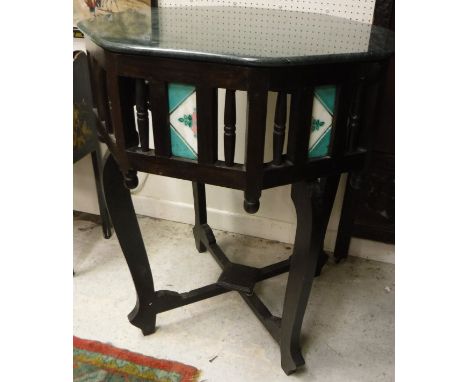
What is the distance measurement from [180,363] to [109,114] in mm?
699

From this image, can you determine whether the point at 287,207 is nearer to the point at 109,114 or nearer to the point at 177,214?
the point at 177,214

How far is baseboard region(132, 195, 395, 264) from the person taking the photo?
153 centimetres

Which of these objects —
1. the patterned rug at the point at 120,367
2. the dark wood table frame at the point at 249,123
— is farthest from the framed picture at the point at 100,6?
the patterned rug at the point at 120,367

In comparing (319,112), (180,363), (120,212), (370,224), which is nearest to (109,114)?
(120,212)

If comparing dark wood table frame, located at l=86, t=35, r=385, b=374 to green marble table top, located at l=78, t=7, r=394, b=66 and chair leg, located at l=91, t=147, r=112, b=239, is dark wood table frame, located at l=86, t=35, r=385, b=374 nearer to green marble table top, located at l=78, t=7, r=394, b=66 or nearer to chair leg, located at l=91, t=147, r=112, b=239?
green marble table top, located at l=78, t=7, r=394, b=66

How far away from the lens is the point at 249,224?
165cm

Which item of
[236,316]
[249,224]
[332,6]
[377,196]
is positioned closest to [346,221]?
[377,196]

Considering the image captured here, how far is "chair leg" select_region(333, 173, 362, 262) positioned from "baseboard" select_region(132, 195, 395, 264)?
0.19 feet

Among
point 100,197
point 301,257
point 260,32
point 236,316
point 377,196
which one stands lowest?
point 236,316

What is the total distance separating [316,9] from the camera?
120 cm

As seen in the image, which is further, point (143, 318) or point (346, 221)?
point (346, 221)

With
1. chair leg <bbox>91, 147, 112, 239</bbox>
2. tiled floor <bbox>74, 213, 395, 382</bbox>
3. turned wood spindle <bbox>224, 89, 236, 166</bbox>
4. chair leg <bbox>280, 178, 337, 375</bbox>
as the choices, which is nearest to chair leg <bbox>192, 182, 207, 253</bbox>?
tiled floor <bbox>74, 213, 395, 382</bbox>

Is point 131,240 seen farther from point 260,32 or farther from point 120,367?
point 260,32

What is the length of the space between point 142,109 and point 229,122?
17 cm
